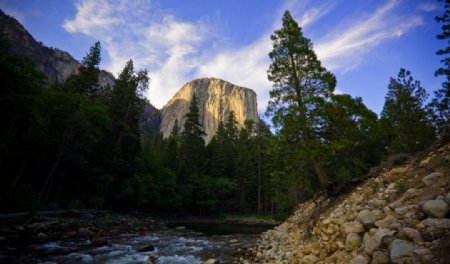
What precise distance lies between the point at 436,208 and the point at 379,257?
137cm

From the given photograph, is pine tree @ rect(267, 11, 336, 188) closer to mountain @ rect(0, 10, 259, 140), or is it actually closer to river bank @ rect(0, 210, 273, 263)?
river bank @ rect(0, 210, 273, 263)

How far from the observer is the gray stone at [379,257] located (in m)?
4.76

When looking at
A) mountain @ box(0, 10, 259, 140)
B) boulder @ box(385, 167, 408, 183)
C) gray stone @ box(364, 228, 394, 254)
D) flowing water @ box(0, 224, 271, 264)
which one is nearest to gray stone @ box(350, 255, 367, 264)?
gray stone @ box(364, 228, 394, 254)

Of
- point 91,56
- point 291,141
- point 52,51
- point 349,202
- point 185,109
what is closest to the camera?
point 349,202

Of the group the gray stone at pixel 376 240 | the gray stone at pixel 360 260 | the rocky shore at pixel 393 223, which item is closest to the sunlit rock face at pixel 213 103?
the rocky shore at pixel 393 223

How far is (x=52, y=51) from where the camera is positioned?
404ft

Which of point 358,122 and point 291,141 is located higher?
point 358,122

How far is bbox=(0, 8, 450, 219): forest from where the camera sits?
13078 millimetres

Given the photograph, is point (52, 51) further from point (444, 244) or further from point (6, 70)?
point (444, 244)

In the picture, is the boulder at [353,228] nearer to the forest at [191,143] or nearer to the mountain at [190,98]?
the forest at [191,143]

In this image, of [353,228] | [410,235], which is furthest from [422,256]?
[353,228]

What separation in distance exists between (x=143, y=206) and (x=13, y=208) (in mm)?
23272

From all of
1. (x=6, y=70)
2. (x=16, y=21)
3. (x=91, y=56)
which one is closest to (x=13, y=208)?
(x=6, y=70)

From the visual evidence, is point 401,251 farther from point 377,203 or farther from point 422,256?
point 377,203
